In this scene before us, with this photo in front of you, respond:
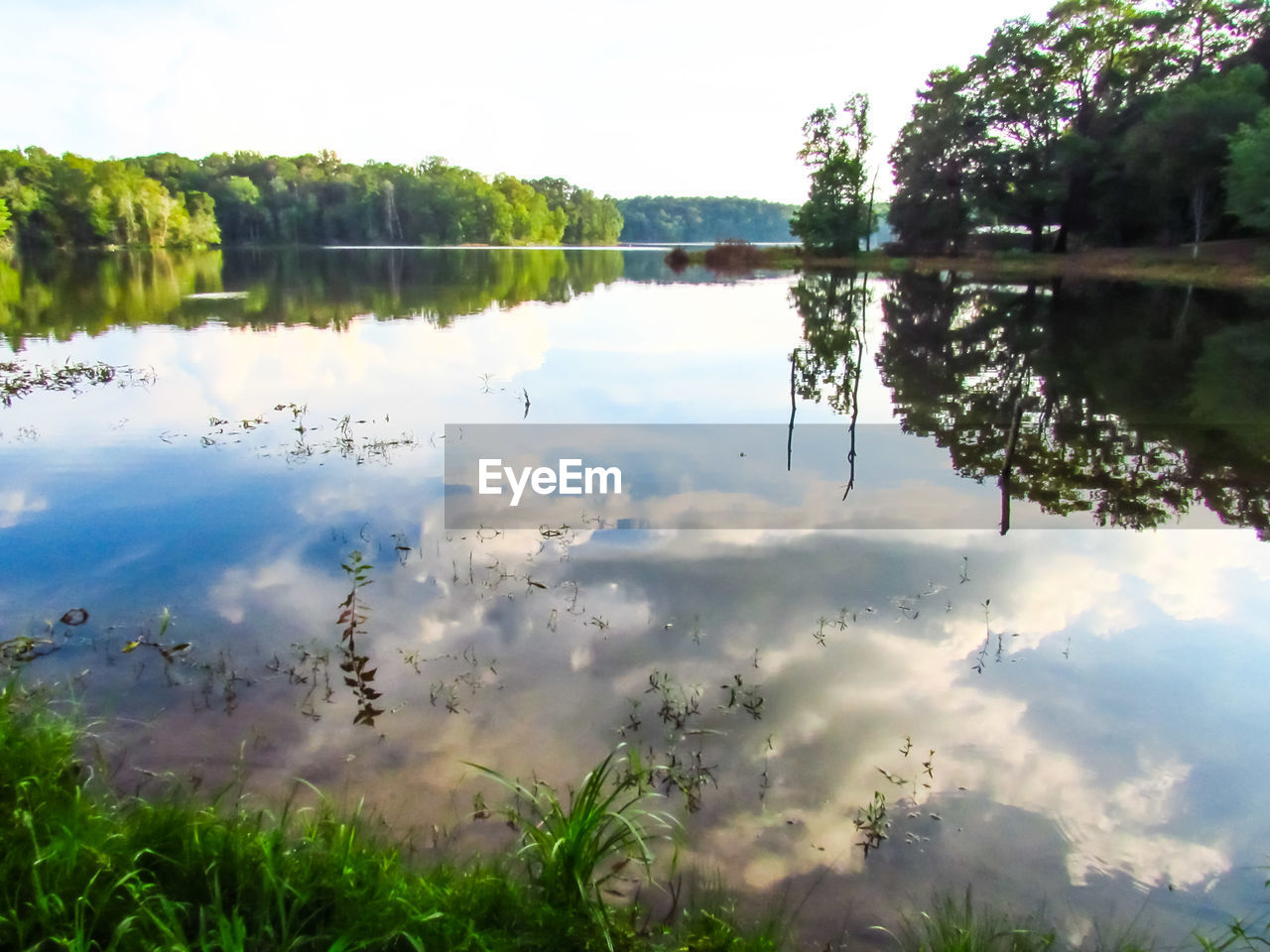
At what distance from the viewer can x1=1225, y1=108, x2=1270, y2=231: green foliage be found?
103 ft

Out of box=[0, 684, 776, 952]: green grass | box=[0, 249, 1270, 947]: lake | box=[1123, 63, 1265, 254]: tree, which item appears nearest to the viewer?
box=[0, 684, 776, 952]: green grass

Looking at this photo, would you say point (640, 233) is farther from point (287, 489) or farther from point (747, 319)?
point (287, 489)

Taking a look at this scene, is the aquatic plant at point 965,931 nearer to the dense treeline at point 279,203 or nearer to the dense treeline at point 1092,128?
the dense treeline at point 1092,128

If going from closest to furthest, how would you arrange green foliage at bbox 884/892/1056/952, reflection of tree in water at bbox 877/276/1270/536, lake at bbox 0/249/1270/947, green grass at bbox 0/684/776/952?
1. green grass at bbox 0/684/776/952
2. green foliage at bbox 884/892/1056/952
3. lake at bbox 0/249/1270/947
4. reflection of tree in water at bbox 877/276/1270/536

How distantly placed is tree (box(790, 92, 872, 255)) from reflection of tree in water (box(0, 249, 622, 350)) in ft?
57.7

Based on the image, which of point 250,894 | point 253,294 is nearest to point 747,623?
point 250,894

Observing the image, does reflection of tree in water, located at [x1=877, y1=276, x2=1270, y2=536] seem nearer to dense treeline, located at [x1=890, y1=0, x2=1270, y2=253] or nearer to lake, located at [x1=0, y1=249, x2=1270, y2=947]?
lake, located at [x1=0, y1=249, x2=1270, y2=947]

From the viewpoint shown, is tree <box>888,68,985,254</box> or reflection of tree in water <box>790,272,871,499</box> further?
tree <box>888,68,985,254</box>

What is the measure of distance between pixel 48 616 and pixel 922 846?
627cm

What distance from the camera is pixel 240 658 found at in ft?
18.2

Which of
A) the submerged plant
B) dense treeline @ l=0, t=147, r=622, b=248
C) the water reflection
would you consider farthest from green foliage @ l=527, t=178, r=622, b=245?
the submerged plant

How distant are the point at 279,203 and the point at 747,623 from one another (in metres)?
135

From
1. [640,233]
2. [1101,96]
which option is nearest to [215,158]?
[640,233]

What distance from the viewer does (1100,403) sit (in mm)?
13969
